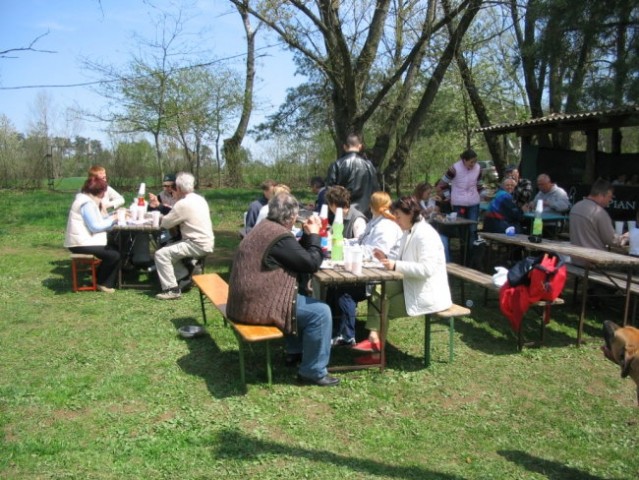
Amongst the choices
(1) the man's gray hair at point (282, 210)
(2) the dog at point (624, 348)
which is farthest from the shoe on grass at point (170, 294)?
(2) the dog at point (624, 348)

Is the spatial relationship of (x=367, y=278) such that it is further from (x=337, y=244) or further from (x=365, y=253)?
(x=365, y=253)

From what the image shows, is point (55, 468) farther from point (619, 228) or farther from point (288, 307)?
point (619, 228)

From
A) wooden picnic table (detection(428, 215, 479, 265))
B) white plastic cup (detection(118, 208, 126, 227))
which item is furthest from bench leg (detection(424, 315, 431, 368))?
white plastic cup (detection(118, 208, 126, 227))

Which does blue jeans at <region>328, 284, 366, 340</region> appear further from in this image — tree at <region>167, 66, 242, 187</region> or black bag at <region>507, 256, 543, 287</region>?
tree at <region>167, 66, 242, 187</region>

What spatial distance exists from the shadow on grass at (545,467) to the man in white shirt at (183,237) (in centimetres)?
420

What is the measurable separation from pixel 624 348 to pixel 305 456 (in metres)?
1.71

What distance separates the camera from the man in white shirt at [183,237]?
6.47 m

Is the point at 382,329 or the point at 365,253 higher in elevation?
the point at 365,253

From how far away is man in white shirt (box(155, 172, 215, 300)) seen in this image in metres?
6.47

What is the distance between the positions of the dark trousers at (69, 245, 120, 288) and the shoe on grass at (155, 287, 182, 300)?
0.73 metres

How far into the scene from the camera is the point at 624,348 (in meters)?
2.80

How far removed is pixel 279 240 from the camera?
12.7ft

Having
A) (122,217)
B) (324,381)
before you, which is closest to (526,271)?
(324,381)

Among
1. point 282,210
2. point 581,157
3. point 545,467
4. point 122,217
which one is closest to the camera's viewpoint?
point 545,467
